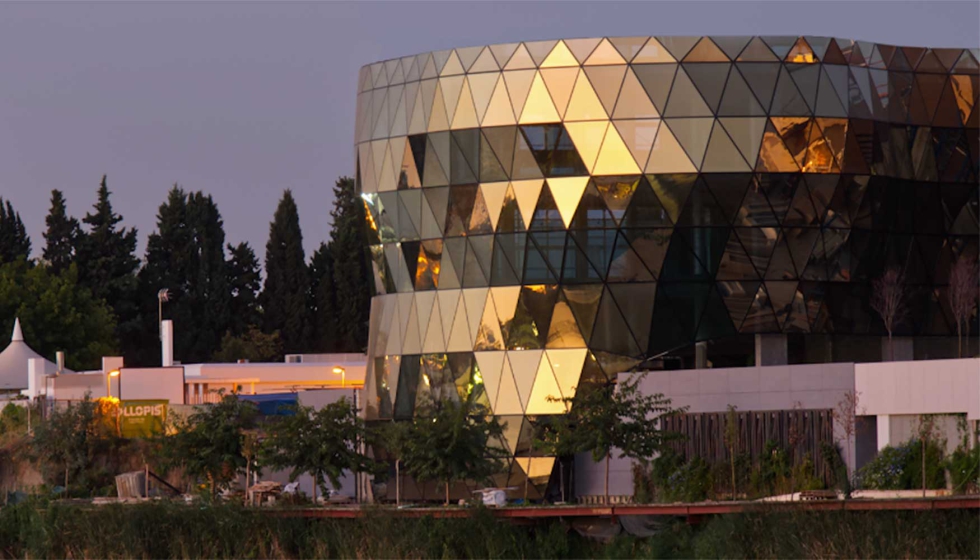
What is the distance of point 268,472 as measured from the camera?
65375 mm

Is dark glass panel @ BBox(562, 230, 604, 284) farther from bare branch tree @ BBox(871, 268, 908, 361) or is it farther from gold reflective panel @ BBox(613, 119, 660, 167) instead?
bare branch tree @ BBox(871, 268, 908, 361)

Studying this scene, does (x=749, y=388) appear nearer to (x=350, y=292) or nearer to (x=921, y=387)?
(x=921, y=387)

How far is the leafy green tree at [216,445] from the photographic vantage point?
188 feet

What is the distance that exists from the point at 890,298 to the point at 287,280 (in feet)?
188

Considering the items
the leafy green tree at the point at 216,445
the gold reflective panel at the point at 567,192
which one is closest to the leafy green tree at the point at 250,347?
the gold reflective panel at the point at 567,192

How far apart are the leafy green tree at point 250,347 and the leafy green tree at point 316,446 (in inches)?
2050

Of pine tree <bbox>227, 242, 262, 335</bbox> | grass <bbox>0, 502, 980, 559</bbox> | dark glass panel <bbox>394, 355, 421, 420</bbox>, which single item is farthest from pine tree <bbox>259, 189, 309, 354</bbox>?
grass <bbox>0, 502, 980, 559</bbox>

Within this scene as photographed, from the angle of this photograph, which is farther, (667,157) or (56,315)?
(56,315)

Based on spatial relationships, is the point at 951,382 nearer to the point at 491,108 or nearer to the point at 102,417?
the point at 491,108

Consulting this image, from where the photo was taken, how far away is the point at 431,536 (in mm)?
43531

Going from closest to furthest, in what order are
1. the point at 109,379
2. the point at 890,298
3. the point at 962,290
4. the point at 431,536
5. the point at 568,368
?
the point at 431,536, the point at 568,368, the point at 890,298, the point at 962,290, the point at 109,379

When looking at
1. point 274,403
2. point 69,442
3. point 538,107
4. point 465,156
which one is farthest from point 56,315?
point 538,107

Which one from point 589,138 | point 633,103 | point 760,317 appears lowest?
point 760,317

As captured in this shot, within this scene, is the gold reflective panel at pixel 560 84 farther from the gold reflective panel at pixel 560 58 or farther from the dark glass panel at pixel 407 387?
the dark glass panel at pixel 407 387
